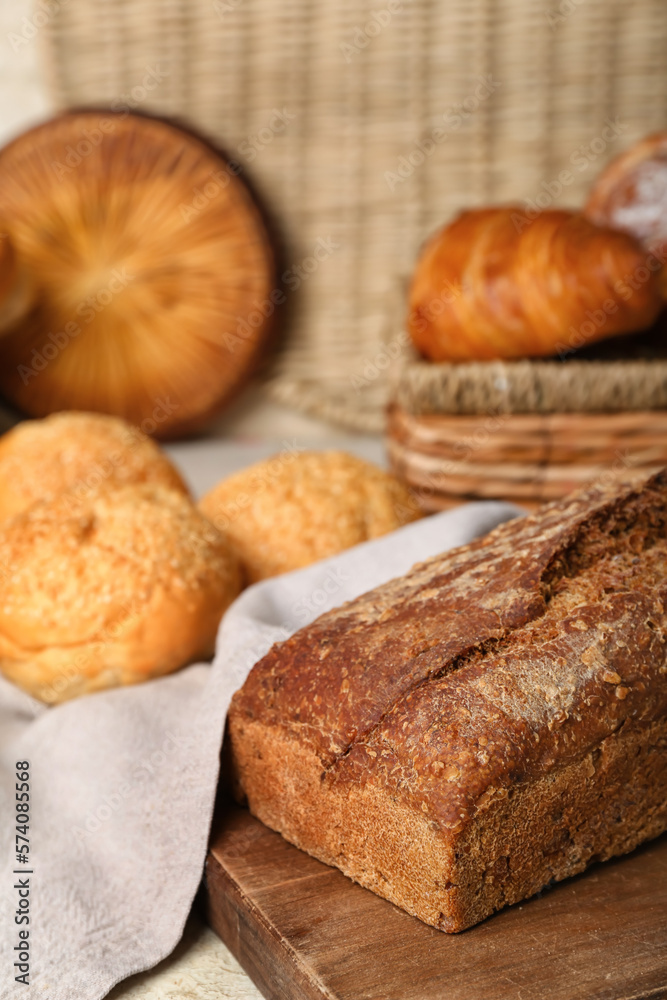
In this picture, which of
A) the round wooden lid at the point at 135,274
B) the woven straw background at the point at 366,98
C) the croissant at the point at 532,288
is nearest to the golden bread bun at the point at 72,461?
the croissant at the point at 532,288

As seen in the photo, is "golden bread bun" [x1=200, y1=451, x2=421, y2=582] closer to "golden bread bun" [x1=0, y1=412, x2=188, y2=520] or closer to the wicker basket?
"golden bread bun" [x1=0, y1=412, x2=188, y2=520]

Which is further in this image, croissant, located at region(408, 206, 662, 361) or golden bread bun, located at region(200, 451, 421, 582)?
croissant, located at region(408, 206, 662, 361)

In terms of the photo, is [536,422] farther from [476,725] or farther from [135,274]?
[135,274]

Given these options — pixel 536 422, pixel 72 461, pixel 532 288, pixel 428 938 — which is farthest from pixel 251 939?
pixel 532 288

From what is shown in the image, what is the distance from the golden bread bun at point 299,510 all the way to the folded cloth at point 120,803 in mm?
105

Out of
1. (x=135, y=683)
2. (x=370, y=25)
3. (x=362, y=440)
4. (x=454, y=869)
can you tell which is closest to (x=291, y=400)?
(x=362, y=440)

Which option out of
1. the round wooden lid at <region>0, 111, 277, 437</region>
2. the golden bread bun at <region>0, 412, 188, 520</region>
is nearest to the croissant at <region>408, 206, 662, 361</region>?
the golden bread bun at <region>0, 412, 188, 520</region>

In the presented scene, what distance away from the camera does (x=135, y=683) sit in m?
1.21

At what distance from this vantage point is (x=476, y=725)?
2.85 ft

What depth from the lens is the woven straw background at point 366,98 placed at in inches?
106

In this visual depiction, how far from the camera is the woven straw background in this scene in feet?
8.84

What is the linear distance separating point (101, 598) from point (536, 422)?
2.75 feet

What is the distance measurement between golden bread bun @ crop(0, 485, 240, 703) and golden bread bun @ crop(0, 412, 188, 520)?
174 millimetres

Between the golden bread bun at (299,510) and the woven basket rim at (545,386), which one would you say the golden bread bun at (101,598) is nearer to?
the golden bread bun at (299,510)
